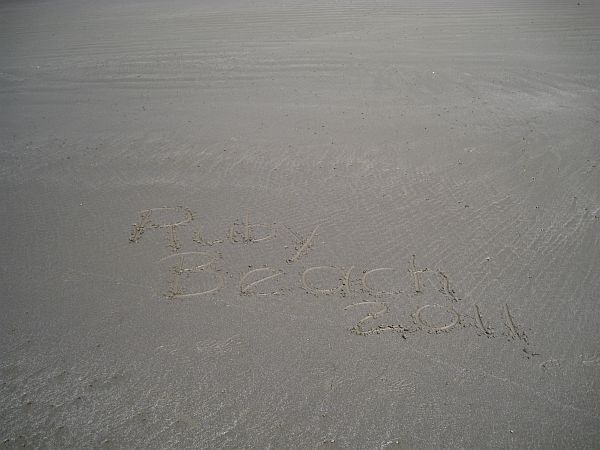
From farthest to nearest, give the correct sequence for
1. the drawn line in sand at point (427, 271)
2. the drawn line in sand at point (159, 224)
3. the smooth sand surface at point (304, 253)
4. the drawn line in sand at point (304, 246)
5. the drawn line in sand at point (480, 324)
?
the drawn line in sand at point (159, 224) → the drawn line in sand at point (304, 246) → the drawn line in sand at point (427, 271) → the drawn line in sand at point (480, 324) → the smooth sand surface at point (304, 253)

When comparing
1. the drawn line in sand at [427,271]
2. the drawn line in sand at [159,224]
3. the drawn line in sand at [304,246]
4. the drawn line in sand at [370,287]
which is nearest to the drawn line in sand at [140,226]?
the drawn line in sand at [159,224]

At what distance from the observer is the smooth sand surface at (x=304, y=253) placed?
2.33 meters

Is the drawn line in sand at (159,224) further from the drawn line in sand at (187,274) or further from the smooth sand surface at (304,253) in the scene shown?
the drawn line in sand at (187,274)

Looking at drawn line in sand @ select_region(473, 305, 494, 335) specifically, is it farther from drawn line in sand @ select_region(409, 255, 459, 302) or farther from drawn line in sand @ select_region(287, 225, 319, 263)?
drawn line in sand @ select_region(287, 225, 319, 263)

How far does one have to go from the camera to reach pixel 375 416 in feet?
7.53

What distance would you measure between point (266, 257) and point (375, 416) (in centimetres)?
133

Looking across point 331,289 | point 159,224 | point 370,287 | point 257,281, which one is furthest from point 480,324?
point 159,224

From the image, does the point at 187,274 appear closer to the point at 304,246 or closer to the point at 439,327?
the point at 304,246

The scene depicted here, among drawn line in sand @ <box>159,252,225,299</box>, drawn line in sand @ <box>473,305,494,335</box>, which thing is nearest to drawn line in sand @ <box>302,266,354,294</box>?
drawn line in sand @ <box>159,252,225,299</box>

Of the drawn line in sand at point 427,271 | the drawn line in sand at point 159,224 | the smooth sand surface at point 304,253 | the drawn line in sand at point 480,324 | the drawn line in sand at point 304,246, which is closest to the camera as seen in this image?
the smooth sand surface at point 304,253

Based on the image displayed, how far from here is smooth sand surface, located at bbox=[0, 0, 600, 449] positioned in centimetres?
233

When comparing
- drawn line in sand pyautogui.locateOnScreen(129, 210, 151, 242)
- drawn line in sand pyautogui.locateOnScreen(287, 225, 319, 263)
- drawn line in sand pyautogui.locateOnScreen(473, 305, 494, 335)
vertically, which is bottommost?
drawn line in sand pyautogui.locateOnScreen(473, 305, 494, 335)

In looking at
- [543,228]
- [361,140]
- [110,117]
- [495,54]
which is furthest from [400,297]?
[495,54]

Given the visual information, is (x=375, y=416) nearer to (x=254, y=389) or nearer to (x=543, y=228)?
(x=254, y=389)
